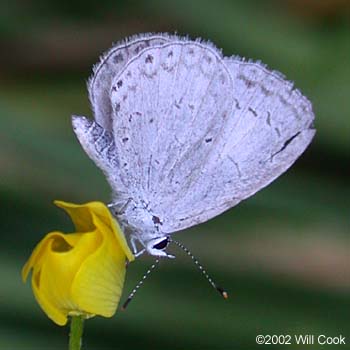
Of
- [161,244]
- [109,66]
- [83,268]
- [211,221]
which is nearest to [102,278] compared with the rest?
[83,268]

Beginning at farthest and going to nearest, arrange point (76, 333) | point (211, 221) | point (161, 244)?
point (211, 221)
point (161, 244)
point (76, 333)

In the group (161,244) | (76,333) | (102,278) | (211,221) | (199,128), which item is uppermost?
(211,221)

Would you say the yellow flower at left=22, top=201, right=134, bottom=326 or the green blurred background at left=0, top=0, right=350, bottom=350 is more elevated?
the green blurred background at left=0, top=0, right=350, bottom=350

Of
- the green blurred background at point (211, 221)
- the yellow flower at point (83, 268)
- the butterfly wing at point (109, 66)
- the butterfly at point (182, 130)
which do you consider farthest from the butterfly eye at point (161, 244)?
the green blurred background at point (211, 221)

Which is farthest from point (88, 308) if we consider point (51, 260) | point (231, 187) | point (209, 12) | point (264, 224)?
point (209, 12)

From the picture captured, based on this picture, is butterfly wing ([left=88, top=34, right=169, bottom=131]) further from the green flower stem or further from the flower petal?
the green flower stem

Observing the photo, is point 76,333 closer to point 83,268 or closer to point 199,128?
point 83,268

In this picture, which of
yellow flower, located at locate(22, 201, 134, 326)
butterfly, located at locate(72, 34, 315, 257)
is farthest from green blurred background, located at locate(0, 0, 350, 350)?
yellow flower, located at locate(22, 201, 134, 326)

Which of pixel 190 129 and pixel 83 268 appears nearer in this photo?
pixel 83 268
